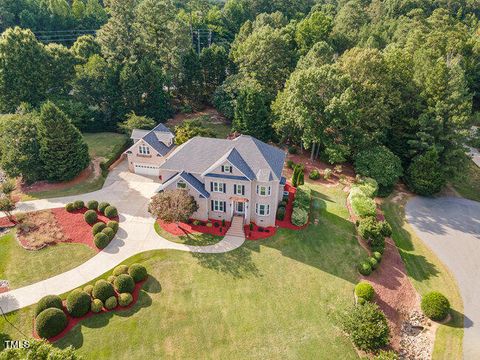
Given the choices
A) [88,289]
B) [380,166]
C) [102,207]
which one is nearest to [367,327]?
[88,289]

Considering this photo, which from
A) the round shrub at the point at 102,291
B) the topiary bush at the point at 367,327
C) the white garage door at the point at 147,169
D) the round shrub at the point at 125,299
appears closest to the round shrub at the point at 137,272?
the round shrub at the point at 125,299

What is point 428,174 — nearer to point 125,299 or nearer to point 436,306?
point 436,306

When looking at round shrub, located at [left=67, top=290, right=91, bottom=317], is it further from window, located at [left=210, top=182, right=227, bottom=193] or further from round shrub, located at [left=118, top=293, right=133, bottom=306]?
window, located at [left=210, top=182, right=227, bottom=193]

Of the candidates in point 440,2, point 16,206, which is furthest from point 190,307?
point 440,2

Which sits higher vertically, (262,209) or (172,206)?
(172,206)

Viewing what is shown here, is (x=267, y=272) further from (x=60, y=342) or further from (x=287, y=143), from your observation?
(x=287, y=143)

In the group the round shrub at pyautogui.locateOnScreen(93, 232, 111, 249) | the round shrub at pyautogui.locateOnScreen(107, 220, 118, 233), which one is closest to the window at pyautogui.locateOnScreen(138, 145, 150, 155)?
the round shrub at pyautogui.locateOnScreen(107, 220, 118, 233)

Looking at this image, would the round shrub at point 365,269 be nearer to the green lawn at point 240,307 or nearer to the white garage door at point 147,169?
the green lawn at point 240,307
